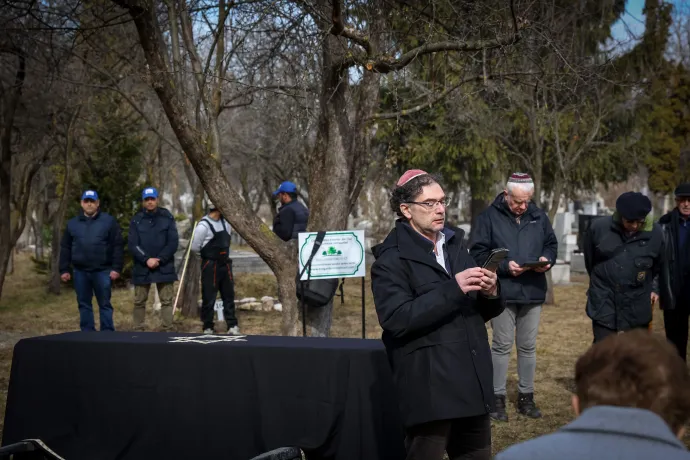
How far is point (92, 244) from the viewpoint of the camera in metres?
10.1

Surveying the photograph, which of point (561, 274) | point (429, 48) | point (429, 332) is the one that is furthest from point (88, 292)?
point (561, 274)

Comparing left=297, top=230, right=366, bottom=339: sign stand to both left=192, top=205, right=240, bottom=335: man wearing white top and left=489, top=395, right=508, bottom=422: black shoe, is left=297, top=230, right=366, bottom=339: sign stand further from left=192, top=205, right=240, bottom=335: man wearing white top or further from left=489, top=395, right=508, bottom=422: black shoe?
left=192, top=205, right=240, bottom=335: man wearing white top

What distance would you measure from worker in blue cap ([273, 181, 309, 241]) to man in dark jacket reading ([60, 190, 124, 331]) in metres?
2.28

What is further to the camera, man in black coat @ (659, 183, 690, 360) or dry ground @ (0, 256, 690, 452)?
man in black coat @ (659, 183, 690, 360)

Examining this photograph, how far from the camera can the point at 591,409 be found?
180 cm

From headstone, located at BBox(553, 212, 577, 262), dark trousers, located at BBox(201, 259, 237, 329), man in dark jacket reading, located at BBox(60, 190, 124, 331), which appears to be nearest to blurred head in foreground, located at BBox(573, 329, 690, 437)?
man in dark jacket reading, located at BBox(60, 190, 124, 331)

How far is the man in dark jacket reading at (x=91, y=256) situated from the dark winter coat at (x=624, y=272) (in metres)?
6.12

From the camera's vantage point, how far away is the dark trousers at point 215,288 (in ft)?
38.3

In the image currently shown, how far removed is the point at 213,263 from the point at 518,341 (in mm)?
5854

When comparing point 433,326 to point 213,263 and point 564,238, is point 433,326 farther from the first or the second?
point 564,238

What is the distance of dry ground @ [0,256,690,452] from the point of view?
23.5 ft

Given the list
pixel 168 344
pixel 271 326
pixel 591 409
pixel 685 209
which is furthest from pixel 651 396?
pixel 271 326

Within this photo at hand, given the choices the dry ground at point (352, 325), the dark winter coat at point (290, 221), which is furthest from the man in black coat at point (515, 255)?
the dark winter coat at point (290, 221)

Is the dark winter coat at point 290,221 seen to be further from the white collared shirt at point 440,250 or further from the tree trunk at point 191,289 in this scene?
the white collared shirt at point 440,250
